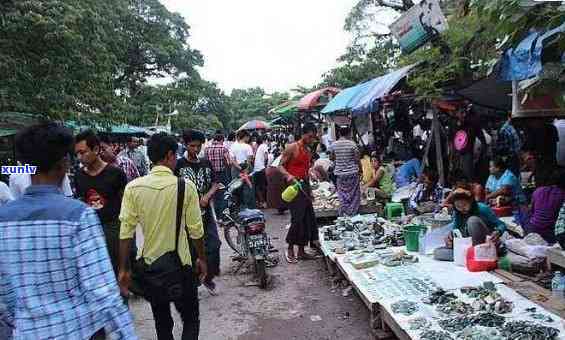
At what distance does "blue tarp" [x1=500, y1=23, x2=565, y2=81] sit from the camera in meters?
3.49

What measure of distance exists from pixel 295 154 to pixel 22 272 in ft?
16.0

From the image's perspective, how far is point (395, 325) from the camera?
367cm

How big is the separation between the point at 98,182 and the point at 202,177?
1.45 metres

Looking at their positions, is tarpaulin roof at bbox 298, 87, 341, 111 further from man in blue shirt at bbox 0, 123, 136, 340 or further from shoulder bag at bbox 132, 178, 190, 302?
man in blue shirt at bbox 0, 123, 136, 340

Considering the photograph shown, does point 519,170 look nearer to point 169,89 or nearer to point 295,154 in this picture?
point 295,154

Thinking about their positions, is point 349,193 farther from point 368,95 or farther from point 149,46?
point 149,46

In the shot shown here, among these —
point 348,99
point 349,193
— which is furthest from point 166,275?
point 348,99

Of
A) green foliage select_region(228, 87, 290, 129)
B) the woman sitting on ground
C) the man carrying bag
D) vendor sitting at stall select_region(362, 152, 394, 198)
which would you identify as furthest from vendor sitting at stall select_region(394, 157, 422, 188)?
green foliage select_region(228, 87, 290, 129)

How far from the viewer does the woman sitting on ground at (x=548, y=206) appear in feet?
16.3

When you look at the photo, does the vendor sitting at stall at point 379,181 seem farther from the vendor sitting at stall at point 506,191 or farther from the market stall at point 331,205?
the vendor sitting at stall at point 506,191

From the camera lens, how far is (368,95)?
8.50 meters

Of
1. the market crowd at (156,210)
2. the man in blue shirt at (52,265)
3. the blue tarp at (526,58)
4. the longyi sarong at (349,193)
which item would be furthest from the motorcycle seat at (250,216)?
the man in blue shirt at (52,265)

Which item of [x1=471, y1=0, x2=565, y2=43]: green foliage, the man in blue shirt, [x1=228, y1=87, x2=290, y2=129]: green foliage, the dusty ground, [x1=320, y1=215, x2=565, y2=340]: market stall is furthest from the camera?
[x1=228, y1=87, x2=290, y2=129]: green foliage

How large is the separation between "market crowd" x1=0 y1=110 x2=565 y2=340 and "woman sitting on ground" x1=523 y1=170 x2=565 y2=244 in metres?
0.01
